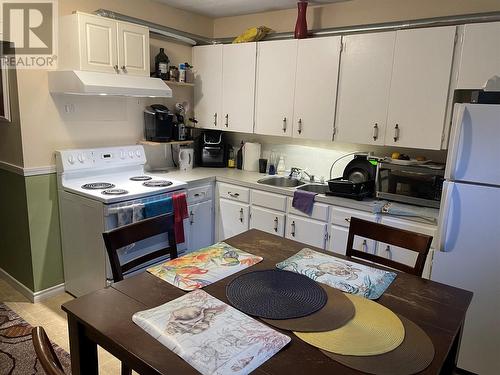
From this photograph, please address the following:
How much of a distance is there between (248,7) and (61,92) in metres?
1.90

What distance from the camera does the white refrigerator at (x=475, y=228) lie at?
198 cm

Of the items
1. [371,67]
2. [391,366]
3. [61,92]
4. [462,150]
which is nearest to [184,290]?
[391,366]

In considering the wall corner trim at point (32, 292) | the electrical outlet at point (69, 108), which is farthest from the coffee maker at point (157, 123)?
the wall corner trim at point (32, 292)

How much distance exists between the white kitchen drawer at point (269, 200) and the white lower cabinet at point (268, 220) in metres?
0.05

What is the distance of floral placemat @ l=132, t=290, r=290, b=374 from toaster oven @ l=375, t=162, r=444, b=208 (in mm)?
1923

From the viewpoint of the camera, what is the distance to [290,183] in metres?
3.53

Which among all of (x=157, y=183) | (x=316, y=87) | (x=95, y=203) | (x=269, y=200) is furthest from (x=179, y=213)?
(x=316, y=87)

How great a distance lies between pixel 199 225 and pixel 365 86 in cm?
191

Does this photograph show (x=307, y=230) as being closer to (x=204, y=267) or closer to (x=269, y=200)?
(x=269, y=200)

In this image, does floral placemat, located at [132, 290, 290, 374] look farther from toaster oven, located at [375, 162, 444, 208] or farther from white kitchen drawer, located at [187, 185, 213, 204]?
white kitchen drawer, located at [187, 185, 213, 204]

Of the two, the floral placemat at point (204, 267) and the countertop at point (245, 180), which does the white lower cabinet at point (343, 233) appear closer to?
the countertop at point (245, 180)

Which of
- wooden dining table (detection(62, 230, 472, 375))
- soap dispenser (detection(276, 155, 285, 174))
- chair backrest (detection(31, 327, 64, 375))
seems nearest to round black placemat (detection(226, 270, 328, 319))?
wooden dining table (detection(62, 230, 472, 375))

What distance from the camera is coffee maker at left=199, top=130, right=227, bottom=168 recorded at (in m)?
3.92

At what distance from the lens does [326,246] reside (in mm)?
2941
